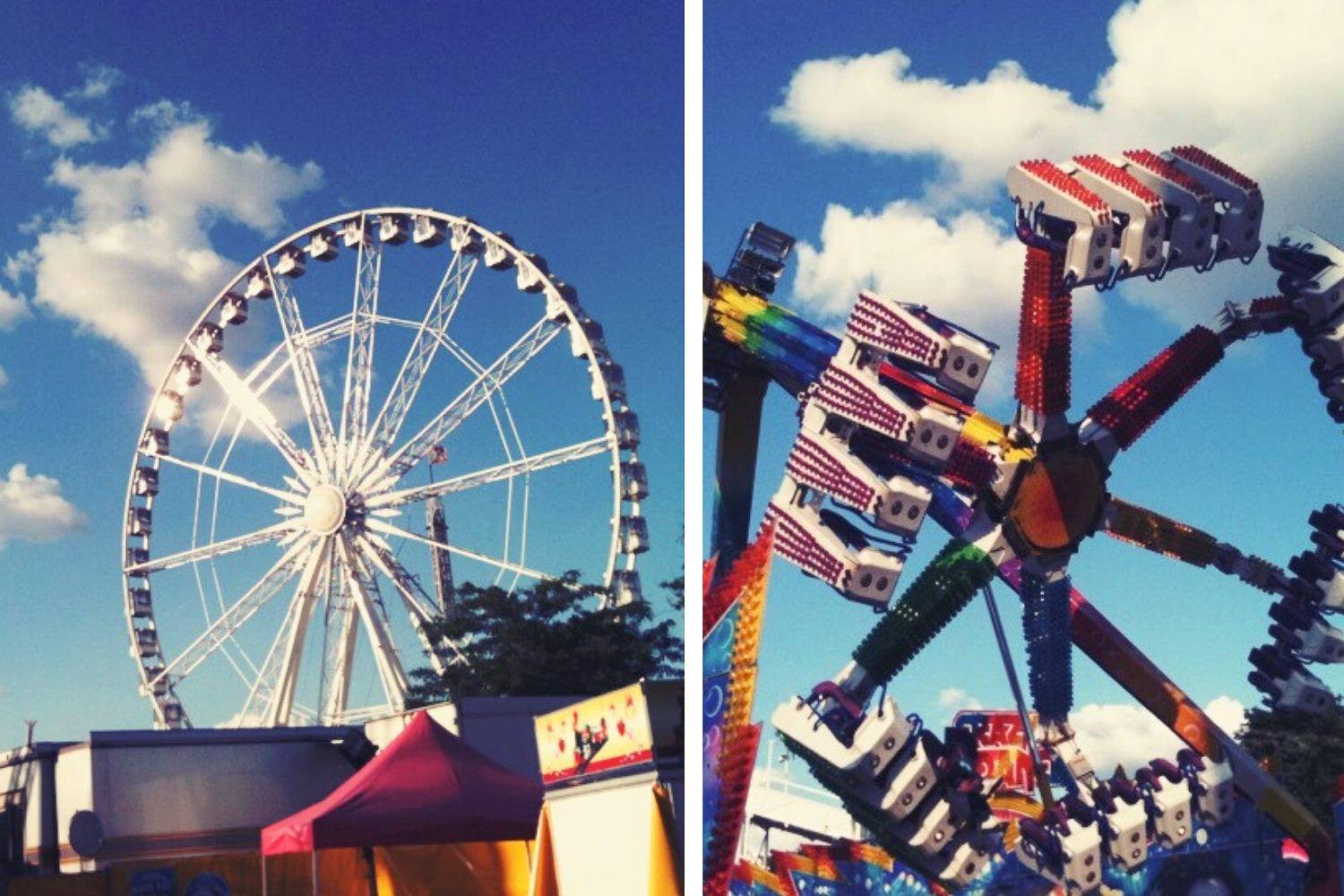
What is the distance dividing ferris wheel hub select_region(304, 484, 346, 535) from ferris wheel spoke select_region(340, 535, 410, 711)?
0.46 feet

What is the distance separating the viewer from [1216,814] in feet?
21.1

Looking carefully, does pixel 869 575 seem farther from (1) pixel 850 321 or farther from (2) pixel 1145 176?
(2) pixel 1145 176

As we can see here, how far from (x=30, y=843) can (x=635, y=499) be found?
15.2 feet

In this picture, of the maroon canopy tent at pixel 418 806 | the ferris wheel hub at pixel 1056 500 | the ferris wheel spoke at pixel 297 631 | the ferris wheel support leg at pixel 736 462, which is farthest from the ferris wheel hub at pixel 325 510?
the ferris wheel hub at pixel 1056 500

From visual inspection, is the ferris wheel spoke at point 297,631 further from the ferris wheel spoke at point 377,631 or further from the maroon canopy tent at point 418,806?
the maroon canopy tent at point 418,806

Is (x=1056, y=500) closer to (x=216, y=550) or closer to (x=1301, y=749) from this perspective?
(x=1301, y=749)

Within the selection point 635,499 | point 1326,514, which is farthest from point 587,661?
point 1326,514

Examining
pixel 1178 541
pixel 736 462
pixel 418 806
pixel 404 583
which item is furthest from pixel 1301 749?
pixel 404 583

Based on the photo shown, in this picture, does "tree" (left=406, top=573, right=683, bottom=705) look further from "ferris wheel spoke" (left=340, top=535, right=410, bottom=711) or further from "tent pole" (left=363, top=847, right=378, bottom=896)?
"tent pole" (left=363, top=847, right=378, bottom=896)

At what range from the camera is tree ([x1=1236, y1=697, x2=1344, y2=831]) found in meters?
6.66

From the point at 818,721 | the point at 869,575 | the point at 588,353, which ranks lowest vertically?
the point at 818,721

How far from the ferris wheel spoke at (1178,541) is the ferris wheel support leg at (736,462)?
59.3 inches

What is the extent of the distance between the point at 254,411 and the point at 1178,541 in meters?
9.35

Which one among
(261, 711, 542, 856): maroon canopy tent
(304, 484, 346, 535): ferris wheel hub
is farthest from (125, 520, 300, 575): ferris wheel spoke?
(261, 711, 542, 856): maroon canopy tent
